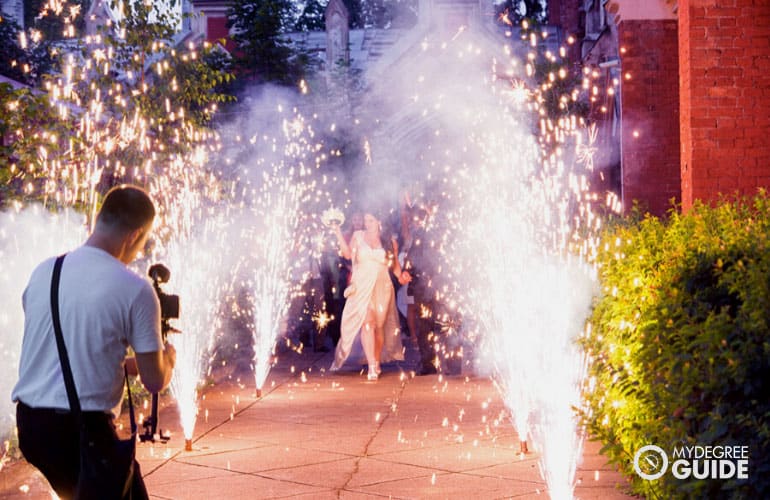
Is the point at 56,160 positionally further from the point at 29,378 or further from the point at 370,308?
the point at 29,378

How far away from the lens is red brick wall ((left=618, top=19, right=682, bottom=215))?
14883 mm

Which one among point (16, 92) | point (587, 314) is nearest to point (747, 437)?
point (587, 314)

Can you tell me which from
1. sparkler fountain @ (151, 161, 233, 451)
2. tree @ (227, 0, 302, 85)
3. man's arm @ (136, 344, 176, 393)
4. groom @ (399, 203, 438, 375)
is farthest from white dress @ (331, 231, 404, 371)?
tree @ (227, 0, 302, 85)

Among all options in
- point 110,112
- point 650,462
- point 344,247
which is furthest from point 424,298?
point 650,462

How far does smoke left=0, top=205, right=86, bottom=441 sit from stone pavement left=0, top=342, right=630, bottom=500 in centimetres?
100

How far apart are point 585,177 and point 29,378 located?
49.4ft

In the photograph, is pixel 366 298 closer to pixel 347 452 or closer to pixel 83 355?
pixel 347 452

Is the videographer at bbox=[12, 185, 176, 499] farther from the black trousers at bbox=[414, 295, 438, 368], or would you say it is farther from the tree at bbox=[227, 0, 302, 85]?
the tree at bbox=[227, 0, 302, 85]

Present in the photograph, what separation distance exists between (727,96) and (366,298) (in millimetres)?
5466

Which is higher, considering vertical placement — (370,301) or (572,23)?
(572,23)

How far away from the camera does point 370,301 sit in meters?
14.2

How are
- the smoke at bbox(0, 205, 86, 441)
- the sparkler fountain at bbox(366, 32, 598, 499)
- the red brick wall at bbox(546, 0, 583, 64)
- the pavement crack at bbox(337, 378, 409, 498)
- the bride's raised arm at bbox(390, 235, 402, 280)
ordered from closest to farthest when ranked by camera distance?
1. the pavement crack at bbox(337, 378, 409, 498)
2. the smoke at bbox(0, 205, 86, 441)
3. the sparkler fountain at bbox(366, 32, 598, 499)
4. the bride's raised arm at bbox(390, 235, 402, 280)
5. the red brick wall at bbox(546, 0, 583, 64)

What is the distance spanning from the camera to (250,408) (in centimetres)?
1090

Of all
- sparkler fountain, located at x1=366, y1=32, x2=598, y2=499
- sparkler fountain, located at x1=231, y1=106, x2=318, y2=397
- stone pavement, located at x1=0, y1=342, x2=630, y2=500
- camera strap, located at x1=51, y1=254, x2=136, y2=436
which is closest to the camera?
camera strap, located at x1=51, y1=254, x2=136, y2=436
